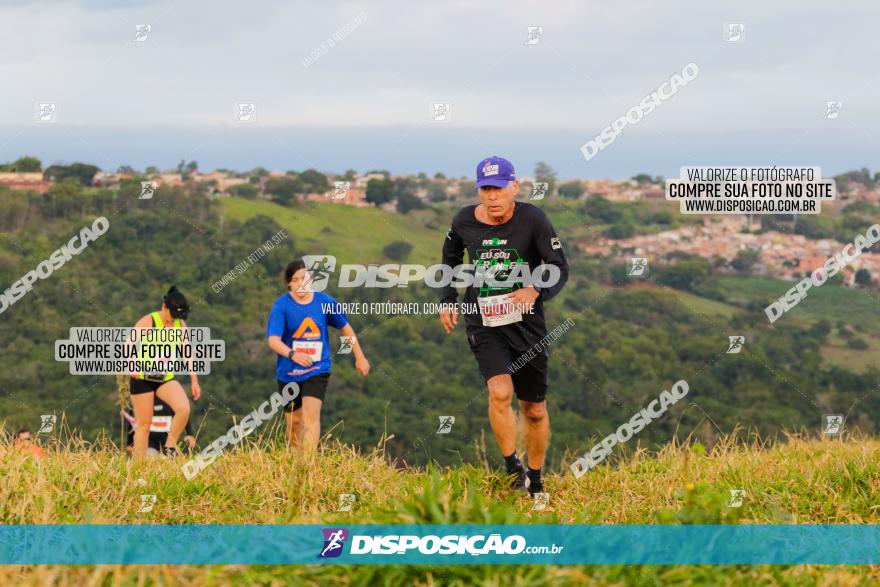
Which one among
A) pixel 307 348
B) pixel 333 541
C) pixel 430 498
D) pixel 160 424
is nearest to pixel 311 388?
pixel 307 348

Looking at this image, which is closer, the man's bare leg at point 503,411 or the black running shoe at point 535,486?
the man's bare leg at point 503,411

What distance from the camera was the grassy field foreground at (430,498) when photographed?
181 inches

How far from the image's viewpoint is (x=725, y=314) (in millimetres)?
61719

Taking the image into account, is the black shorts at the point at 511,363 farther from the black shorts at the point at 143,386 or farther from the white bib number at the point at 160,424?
the white bib number at the point at 160,424

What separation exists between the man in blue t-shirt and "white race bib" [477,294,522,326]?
146cm

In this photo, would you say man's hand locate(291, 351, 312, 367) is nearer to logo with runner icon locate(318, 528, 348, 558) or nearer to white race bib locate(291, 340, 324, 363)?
white race bib locate(291, 340, 324, 363)

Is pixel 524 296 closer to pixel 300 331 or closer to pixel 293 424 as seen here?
pixel 300 331

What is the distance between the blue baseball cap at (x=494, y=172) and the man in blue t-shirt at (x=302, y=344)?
6.67 ft

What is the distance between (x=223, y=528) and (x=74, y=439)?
2941 millimetres

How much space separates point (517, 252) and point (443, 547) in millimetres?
3102

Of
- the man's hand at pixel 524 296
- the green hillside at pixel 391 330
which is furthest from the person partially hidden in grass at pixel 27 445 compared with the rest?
the green hillside at pixel 391 330

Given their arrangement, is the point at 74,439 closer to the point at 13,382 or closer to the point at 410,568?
the point at 410,568

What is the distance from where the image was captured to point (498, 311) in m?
7.38

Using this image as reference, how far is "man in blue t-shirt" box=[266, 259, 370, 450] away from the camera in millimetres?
8500
